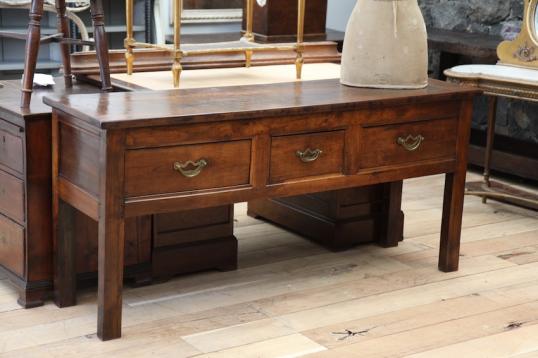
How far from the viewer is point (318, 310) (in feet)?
10.6

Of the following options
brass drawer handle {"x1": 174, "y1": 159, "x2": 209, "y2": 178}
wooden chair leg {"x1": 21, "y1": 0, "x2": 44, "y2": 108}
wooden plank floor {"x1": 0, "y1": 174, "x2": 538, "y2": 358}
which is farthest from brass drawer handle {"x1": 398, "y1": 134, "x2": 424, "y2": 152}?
wooden chair leg {"x1": 21, "y1": 0, "x2": 44, "y2": 108}

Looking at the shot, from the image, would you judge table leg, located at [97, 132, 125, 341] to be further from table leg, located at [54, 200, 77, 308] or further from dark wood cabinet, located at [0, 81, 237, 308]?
table leg, located at [54, 200, 77, 308]

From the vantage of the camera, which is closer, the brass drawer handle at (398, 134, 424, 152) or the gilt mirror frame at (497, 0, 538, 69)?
the brass drawer handle at (398, 134, 424, 152)

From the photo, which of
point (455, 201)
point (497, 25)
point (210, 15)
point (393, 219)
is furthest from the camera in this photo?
point (210, 15)

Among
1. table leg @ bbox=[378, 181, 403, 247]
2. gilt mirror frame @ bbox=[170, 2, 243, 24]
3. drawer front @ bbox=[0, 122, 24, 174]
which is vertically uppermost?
gilt mirror frame @ bbox=[170, 2, 243, 24]

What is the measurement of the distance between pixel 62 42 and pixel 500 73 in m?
2.04

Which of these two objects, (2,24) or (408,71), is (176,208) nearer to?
(408,71)

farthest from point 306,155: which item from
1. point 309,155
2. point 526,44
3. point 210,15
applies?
point 210,15

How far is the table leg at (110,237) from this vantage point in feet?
9.00

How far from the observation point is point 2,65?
576 cm

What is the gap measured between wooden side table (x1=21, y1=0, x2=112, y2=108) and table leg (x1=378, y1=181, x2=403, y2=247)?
1.21 m

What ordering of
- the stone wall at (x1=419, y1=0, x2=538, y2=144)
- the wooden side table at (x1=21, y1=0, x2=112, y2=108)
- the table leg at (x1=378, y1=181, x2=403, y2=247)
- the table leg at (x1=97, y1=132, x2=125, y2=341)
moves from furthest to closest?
the stone wall at (x1=419, y1=0, x2=538, y2=144) → the table leg at (x1=378, y1=181, x2=403, y2=247) → the wooden side table at (x1=21, y1=0, x2=112, y2=108) → the table leg at (x1=97, y1=132, x2=125, y2=341)

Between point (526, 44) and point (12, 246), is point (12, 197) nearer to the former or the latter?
point (12, 246)

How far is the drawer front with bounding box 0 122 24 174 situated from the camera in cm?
308
